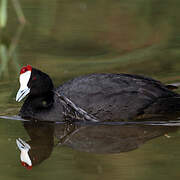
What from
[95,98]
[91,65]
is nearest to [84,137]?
[95,98]

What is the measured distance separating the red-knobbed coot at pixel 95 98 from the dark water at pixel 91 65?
172mm

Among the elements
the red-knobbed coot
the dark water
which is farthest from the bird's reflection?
the red-knobbed coot

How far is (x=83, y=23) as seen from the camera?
41.2 ft

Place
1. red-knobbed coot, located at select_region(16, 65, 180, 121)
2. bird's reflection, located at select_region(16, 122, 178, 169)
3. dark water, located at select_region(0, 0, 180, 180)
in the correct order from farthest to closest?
red-knobbed coot, located at select_region(16, 65, 180, 121)
bird's reflection, located at select_region(16, 122, 178, 169)
dark water, located at select_region(0, 0, 180, 180)

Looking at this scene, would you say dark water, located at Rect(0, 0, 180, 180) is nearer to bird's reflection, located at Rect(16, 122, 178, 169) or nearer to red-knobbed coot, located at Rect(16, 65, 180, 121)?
bird's reflection, located at Rect(16, 122, 178, 169)

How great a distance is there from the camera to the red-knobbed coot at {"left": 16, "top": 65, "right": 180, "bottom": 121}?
6.82 meters

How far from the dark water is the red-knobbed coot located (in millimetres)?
172

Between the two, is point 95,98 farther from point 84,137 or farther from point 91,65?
point 91,65

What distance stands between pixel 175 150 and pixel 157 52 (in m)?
4.59

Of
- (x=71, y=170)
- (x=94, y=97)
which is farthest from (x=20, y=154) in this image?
(x=94, y=97)

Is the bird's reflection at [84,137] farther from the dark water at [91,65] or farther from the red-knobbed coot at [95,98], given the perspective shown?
the red-knobbed coot at [95,98]

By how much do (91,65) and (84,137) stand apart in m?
3.04

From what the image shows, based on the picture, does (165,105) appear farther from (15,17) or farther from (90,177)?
(15,17)

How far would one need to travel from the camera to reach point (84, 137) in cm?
646
